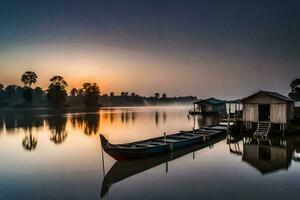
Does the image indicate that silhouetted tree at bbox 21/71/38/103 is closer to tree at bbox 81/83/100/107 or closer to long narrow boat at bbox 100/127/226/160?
tree at bbox 81/83/100/107

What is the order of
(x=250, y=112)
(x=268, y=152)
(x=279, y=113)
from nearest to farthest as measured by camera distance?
(x=268, y=152) → (x=279, y=113) → (x=250, y=112)

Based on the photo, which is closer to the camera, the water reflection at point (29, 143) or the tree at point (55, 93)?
the water reflection at point (29, 143)

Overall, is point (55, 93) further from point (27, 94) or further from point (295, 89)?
point (295, 89)

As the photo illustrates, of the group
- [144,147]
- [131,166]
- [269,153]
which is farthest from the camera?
[269,153]

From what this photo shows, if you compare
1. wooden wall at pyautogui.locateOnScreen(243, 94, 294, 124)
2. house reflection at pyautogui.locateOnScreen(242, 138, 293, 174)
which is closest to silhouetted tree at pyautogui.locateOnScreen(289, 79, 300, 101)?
wooden wall at pyautogui.locateOnScreen(243, 94, 294, 124)

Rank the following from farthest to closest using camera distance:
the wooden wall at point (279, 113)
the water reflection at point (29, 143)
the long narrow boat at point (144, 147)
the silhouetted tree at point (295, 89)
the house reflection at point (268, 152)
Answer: the silhouetted tree at point (295, 89), the wooden wall at point (279, 113), the water reflection at point (29, 143), the long narrow boat at point (144, 147), the house reflection at point (268, 152)

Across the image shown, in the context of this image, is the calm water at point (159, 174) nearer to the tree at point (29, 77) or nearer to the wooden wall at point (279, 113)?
the wooden wall at point (279, 113)

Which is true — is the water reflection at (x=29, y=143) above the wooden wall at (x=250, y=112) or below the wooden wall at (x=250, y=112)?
below

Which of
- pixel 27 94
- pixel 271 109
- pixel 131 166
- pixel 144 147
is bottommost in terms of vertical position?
pixel 131 166

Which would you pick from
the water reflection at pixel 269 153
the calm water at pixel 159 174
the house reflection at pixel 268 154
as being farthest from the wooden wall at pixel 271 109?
the calm water at pixel 159 174

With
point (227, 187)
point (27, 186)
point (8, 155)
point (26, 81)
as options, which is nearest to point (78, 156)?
point (8, 155)

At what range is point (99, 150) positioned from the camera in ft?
87.6

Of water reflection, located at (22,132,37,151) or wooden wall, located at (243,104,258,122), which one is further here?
wooden wall, located at (243,104,258,122)

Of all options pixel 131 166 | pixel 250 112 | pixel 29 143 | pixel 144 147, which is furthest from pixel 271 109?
pixel 29 143
